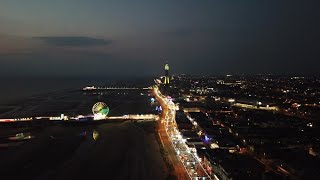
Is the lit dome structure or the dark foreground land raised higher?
the lit dome structure

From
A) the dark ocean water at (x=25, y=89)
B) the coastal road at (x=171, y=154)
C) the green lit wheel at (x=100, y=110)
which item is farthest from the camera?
the dark ocean water at (x=25, y=89)

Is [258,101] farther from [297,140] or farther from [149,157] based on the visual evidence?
[149,157]

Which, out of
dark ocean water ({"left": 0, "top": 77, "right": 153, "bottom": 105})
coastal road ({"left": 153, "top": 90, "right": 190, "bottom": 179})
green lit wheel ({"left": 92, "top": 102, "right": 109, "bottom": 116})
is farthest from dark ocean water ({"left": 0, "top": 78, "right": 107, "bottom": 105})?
coastal road ({"left": 153, "top": 90, "right": 190, "bottom": 179})

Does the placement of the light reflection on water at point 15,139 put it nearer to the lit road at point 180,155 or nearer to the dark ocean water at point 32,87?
the lit road at point 180,155

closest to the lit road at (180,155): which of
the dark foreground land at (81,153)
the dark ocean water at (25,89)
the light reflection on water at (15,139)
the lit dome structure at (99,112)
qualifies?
the dark foreground land at (81,153)

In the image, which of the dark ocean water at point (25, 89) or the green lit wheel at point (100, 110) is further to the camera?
the dark ocean water at point (25, 89)

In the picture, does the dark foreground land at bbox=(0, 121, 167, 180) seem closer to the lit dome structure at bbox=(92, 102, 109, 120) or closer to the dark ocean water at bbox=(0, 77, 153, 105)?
the lit dome structure at bbox=(92, 102, 109, 120)

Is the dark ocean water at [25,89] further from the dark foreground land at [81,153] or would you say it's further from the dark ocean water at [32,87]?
the dark foreground land at [81,153]

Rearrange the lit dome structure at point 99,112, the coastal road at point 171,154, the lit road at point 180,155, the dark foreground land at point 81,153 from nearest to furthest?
the lit road at point 180,155 < the coastal road at point 171,154 < the dark foreground land at point 81,153 < the lit dome structure at point 99,112

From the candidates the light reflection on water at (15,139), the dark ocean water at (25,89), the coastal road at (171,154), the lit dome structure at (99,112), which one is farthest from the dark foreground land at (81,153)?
the dark ocean water at (25,89)

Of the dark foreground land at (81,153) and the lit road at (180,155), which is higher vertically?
the lit road at (180,155)
